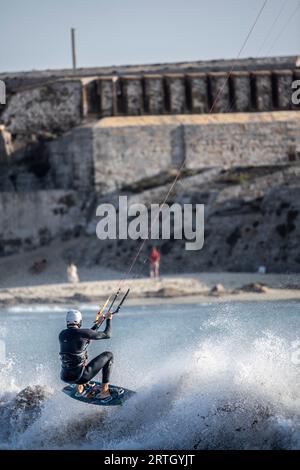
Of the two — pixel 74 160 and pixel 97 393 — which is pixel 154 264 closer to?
pixel 74 160

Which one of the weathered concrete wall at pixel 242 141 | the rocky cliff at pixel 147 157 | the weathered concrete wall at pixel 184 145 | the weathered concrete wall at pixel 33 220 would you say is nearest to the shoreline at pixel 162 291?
the rocky cliff at pixel 147 157

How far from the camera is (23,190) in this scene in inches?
1823

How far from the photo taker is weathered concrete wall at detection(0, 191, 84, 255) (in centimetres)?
4519

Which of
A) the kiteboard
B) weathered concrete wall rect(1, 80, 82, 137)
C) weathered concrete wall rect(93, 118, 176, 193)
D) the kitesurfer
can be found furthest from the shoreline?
the kitesurfer

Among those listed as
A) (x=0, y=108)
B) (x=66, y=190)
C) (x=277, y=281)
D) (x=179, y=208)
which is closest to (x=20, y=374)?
(x=277, y=281)

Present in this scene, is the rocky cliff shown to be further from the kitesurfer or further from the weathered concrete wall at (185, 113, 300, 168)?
the kitesurfer

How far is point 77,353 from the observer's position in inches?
614

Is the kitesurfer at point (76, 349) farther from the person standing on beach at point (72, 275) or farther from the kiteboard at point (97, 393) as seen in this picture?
the person standing on beach at point (72, 275)

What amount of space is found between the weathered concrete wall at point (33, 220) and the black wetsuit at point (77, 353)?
29411mm

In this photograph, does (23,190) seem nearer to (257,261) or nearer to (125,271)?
(125,271)

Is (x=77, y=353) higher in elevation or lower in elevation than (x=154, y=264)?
higher

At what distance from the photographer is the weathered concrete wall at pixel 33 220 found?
4519cm

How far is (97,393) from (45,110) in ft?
114

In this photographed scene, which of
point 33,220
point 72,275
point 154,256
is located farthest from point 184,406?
point 33,220
